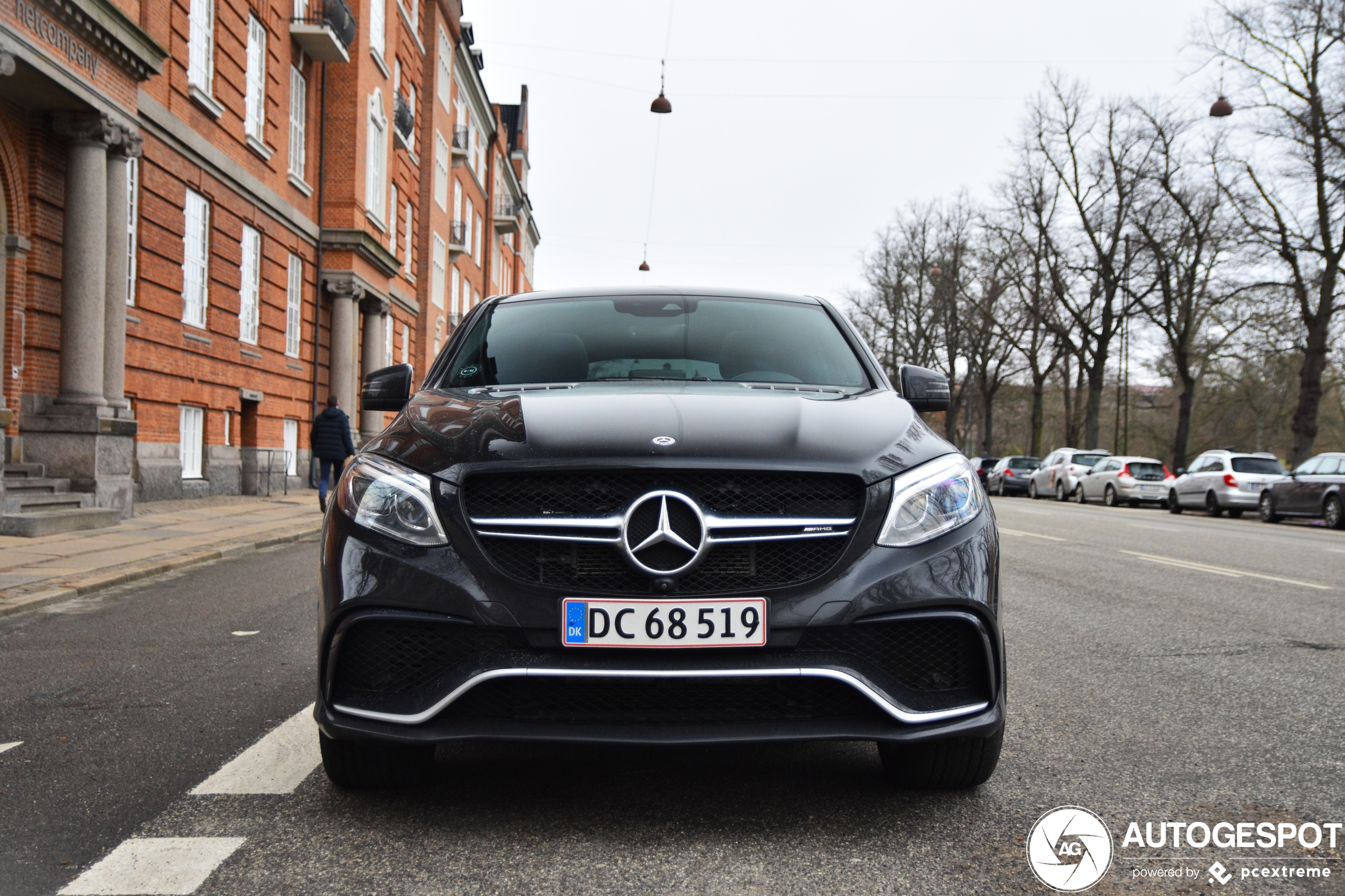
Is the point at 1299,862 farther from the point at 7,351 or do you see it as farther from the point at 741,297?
the point at 7,351

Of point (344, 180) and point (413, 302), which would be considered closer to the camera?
point (344, 180)

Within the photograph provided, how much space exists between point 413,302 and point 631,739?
34467 millimetres

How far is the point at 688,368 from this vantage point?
4.27 m

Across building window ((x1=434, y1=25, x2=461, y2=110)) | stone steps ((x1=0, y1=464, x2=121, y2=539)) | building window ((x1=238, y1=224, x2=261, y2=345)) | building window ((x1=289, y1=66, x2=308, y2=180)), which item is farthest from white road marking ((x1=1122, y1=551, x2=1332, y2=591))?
building window ((x1=434, y1=25, x2=461, y2=110))

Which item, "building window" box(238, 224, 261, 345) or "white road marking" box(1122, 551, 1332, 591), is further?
"building window" box(238, 224, 261, 345)

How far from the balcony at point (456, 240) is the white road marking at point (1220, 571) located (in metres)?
34.6

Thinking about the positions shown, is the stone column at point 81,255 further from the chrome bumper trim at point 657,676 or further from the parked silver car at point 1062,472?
the parked silver car at point 1062,472

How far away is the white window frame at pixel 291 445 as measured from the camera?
76.0 feet

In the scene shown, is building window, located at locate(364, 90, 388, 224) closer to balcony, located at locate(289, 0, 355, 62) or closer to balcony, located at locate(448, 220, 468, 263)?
balcony, located at locate(289, 0, 355, 62)

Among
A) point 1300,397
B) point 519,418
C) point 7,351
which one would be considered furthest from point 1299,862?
point 1300,397

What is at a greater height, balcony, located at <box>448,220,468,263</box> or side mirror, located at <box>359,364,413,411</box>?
balcony, located at <box>448,220,468,263</box>

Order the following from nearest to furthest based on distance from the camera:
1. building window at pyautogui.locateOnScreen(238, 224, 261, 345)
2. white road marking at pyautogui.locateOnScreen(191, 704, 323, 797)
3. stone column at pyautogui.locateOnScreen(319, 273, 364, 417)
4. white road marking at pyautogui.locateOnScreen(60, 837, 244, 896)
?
white road marking at pyautogui.locateOnScreen(60, 837, 244, 896) < white road marking at pyautogui.locateOnScreen(191, 704, 323, 797) < building window at pyautogui.locateOnScreen(238, 224, 261, 345) < stone column at pyautogui.locateOnScreen(319, 273, 364, 417)

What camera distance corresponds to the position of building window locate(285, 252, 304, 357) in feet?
76.4

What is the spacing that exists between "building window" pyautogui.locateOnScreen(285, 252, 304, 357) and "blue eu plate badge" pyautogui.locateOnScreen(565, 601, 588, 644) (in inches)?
857
